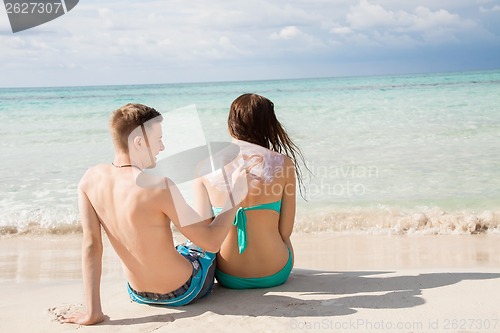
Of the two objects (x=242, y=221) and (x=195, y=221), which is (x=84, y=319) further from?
(x=242, y=221)

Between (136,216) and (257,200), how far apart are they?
81 centimetres

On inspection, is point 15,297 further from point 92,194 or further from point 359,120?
point 359,120

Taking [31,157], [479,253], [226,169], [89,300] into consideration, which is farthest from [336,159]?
[89,300]

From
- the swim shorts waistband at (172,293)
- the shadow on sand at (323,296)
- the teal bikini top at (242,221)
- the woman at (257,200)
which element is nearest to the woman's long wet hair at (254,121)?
the woman at (257,200)

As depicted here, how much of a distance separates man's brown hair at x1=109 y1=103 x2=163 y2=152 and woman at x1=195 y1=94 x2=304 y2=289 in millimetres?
656

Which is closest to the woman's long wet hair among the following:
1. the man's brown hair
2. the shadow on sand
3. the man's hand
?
the man's brown hair

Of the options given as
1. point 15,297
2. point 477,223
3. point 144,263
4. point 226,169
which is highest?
point 226,169

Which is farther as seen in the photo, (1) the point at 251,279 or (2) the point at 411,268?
(2) the point at 411,268

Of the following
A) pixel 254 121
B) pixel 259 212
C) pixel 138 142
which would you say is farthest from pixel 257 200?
pixel 138 142

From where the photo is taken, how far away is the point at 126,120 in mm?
2768

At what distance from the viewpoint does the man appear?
110 inches

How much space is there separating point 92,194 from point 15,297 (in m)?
1.29

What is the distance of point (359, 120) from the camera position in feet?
50.0

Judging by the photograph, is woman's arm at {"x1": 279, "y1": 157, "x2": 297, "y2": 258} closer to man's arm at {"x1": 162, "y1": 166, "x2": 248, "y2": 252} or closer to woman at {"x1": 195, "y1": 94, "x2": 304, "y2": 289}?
woman at {"x1": 195, "y1": 94, "x2": 304, "y2": 289}
